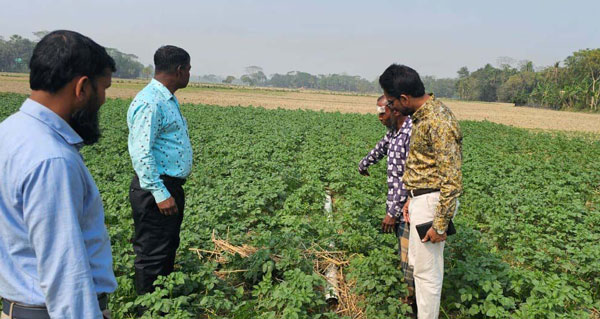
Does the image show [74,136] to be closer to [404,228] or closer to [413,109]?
[413,109]

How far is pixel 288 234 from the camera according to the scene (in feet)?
14.6

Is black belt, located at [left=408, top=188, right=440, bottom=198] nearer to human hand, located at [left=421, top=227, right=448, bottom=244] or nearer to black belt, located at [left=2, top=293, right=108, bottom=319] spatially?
human hand, located at [left=421, top=227, right=448, bottom=244]

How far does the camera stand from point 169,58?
10.5ft

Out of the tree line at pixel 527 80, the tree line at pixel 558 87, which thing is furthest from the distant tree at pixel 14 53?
the tree line at pixel 558 87

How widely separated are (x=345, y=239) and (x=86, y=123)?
360 cm

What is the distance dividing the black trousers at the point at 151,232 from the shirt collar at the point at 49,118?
175 centimetres

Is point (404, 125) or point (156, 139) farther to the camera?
point (404, 125)

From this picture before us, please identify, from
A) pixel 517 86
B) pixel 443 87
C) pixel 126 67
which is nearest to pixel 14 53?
pixel 126 67

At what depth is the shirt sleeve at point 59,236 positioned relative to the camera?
4.28 feet

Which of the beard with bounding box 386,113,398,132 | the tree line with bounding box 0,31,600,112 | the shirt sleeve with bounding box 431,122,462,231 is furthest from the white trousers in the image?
the tree line with bounding box 0,31,600,112

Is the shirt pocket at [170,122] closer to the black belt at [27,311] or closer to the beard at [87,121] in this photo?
the beard at [87,121]

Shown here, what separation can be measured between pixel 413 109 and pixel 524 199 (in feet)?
16.3

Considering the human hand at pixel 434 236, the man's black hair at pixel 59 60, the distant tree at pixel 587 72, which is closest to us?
the man's black hair at pixel 59 60

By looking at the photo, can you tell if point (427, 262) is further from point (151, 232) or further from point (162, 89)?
point (162, 89)
